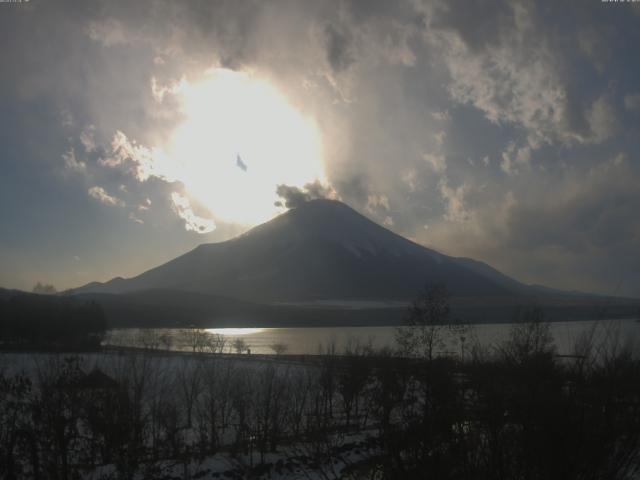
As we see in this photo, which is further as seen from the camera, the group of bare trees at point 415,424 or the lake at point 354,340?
the lake at point 354,340

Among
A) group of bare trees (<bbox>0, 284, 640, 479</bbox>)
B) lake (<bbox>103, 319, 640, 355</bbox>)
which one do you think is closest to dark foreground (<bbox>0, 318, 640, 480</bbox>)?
group of bare trees (<bbox>0, 284, 640, 479</bbox>)

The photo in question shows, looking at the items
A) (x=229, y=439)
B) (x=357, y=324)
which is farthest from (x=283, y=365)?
(x=357, y=324)

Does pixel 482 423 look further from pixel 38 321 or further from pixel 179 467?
pixel 38 321

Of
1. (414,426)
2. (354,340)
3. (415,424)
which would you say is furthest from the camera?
(354,340)

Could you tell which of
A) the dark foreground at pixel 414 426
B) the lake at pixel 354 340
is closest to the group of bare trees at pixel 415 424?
the dark foreground at pixel 414 426

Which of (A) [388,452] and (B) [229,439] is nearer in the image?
(A) [388,452]

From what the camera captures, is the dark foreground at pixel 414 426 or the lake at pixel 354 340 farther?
the lake at pixel 354 340

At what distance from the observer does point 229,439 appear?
2248 cm

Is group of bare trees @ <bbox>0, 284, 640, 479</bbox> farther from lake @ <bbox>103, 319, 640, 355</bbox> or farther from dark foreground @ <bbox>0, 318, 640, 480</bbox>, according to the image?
lake @ <bbox>103, 319, 640, 355</bbox>

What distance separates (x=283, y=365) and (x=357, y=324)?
8352 cm

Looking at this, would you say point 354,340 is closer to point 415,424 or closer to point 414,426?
point 415,424

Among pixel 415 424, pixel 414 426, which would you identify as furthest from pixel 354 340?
pixel 414 426

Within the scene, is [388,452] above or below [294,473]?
above

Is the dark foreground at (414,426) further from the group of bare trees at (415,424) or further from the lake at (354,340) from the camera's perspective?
the lake at (354,340)
